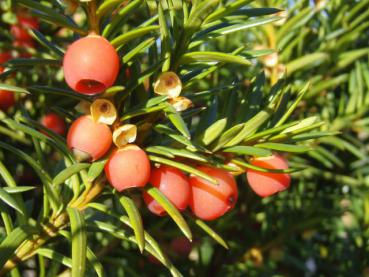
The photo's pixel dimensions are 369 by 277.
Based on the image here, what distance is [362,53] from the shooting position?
1301 mm

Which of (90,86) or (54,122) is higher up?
(90,86)

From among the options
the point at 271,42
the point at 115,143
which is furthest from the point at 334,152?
the point at 115,143

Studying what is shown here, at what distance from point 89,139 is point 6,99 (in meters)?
0.38

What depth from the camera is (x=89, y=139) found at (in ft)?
2.11

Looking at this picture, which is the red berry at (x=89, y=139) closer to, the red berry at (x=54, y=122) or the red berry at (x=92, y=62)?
the red berry at (x=92, y=62)

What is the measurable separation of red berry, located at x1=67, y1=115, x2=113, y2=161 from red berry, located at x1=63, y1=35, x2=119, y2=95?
6cm

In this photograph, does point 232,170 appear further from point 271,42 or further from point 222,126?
point 271,42

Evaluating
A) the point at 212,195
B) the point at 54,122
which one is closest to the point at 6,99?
the point at 54,122

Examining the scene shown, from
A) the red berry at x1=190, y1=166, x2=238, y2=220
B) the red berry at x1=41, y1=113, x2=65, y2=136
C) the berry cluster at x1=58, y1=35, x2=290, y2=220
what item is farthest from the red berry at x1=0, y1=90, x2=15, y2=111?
the red berry at x1=190, y1=166, x2=238, y2=220

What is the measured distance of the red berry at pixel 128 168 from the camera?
633 millimetres

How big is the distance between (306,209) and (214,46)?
20.8 inches

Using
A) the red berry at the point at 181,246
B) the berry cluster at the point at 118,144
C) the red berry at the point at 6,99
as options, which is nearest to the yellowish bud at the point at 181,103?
the berry cluster at the point at 118,144

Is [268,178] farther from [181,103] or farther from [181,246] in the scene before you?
[181,246]

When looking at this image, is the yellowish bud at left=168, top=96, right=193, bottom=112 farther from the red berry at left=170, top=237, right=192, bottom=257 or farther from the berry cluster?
the red berry at left=170, top=237, right=192, bottom=257
